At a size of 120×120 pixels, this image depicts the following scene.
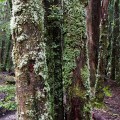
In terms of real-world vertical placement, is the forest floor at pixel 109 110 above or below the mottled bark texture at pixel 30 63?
below

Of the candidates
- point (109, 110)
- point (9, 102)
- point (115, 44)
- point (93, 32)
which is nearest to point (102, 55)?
point (109, 110)

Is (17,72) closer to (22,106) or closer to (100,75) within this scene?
(22,106)

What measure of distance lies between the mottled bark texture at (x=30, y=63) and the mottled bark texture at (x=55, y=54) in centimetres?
179

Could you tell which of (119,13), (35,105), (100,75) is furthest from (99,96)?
(119,13)

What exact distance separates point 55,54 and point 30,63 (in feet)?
6.59

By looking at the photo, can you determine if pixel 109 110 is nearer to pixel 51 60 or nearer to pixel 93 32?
pixel 93 32

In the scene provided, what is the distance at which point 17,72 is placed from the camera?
4.05 meters

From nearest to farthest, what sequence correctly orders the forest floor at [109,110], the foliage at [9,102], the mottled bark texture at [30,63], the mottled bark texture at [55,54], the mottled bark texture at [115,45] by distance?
the mottled bark texture at [30,63] < the mottled bark texture at [55,54] < the forest floor at [109,110] < the foliage at [9,102] < the mottled bark texture at [115,45]

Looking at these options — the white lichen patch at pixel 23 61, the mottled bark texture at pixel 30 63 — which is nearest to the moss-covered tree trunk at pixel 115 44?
the mottled bark texture at pixel 30 63

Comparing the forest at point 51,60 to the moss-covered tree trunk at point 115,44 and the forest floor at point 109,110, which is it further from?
the moss-covered tree trunk at point 115,44

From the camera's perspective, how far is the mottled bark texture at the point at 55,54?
581 centimetres

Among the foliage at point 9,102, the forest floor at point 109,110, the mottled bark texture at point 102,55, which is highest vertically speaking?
the mottled bark texture at point 102,55

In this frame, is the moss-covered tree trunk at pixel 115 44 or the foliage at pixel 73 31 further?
the moss-covered tree trunk at pixel 115 44

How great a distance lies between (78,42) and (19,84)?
199 cm
